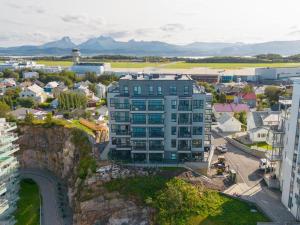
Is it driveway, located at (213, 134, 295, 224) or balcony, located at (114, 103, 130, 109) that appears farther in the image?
balcony, located at (114, 103, 130, 109)

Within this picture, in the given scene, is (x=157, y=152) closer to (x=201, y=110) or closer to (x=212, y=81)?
(x=201, y=110)

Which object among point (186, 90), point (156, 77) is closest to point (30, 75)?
point (156, 77)

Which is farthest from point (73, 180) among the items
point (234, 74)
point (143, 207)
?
point (234, 74)

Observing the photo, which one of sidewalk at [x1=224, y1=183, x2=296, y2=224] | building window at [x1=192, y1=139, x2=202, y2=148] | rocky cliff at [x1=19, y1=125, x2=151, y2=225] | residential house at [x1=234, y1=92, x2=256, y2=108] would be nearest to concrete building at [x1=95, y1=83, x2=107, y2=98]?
rocky cliff at [x1=19, y1=125, x2=151, y2=225]

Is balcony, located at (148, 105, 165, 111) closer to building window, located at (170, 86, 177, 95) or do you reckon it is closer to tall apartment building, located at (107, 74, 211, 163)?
tall apartment building, located at (107, 74, 211, 163)

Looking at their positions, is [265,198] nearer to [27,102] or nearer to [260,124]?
[260,124]

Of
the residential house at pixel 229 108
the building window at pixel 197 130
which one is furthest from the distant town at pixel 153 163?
the residential house at pixel 229 108
